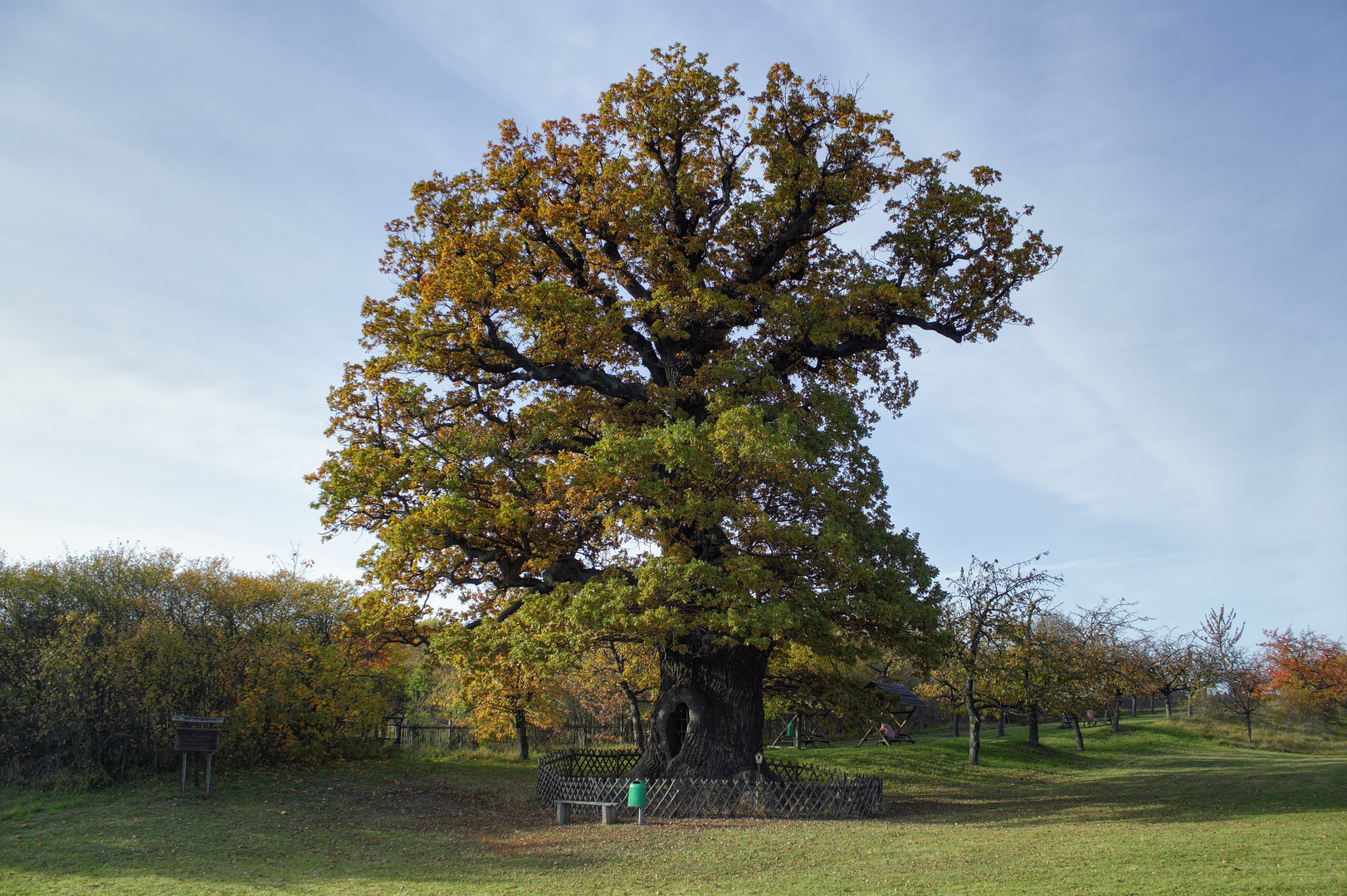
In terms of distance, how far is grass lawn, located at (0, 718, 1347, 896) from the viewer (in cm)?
903

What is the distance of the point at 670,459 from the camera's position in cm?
1448

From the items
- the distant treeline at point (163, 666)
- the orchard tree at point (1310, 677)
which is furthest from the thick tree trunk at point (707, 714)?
the orchard tree at point (1310, 677)

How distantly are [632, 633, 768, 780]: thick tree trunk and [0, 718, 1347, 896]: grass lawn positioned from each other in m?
2.30

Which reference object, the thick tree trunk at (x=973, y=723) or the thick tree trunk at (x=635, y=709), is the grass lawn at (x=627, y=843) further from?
the thick tree trunk at (x=973, y=723)

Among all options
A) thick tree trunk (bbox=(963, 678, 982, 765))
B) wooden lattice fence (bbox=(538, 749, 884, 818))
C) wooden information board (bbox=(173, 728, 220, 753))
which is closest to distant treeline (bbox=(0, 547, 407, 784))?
wooden information board (bbox=(173, 728, 220, 753))

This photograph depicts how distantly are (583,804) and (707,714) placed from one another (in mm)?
3059

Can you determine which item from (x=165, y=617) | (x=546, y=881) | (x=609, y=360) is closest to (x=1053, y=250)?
(x=609, y=360)

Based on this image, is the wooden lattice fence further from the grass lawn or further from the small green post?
the grass lawn

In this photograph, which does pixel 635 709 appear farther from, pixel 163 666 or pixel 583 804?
pixel 163 666

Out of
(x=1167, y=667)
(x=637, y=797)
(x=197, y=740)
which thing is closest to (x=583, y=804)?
(x=637, y=797)

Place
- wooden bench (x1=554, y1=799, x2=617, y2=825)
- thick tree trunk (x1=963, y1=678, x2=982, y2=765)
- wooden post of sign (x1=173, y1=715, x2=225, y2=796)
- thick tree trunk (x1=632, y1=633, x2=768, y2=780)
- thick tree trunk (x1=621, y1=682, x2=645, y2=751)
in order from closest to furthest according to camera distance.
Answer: wooden bench (x1=554, y1=799, x2=617, y2=825) → wooden post of sign (x1=173, y1=715, x2=225, y2=796) → thick tree trunk (x1=632, y1=633, x2=768, y2=780) → thick tree trunk (x1=621, y1=682, x2=645, y2=751) → thick tree trunk (x1=963, y1=678, x2=982, y2=765)

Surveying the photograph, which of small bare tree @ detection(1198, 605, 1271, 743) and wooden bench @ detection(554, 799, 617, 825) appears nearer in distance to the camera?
wooden bench @ detection(554, 799, 617, 825)

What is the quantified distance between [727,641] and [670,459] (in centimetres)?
356

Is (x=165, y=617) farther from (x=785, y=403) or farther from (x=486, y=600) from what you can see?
(x=785, y=403)
